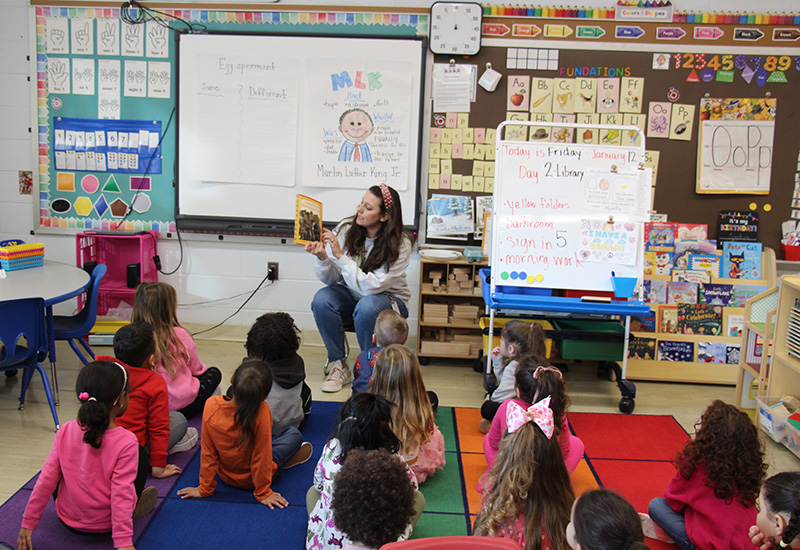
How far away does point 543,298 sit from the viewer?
11.0 ft

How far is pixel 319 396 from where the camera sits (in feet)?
11.5

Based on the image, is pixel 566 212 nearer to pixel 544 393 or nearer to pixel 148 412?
pixel 544 393

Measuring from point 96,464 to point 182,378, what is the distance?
963 mm

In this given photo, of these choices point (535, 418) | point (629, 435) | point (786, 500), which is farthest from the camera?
point (629, 435)

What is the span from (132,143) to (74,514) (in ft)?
10.2

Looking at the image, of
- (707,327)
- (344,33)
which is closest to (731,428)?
(707,327)

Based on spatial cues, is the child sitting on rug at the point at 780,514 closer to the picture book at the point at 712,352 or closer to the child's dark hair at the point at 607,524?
the child's dark hair at the point at 607,524

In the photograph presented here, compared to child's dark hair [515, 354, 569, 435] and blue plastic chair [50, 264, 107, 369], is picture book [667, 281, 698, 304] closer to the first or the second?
child's dark hair [515, 354, 569, 435]

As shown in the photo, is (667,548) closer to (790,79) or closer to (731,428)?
(731,428)

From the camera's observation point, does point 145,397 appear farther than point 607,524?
Yes

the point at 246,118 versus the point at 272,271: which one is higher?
the point at 246,118

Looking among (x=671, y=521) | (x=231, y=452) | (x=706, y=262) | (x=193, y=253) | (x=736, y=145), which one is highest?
(x=736, y=145)

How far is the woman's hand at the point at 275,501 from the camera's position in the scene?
93.2 inches

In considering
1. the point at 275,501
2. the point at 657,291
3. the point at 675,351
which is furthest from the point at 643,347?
the point at 275,501
